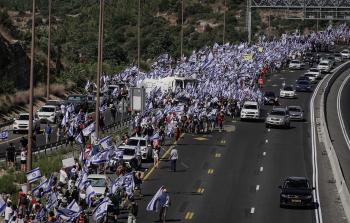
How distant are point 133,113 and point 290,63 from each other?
5467 centimetres

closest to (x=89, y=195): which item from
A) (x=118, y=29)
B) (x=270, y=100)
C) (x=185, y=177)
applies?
(x=185, y=177)

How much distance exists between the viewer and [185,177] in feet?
157

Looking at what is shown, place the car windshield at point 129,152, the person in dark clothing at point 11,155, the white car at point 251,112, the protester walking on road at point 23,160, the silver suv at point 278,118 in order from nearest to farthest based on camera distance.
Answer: the protester walking on road at point 23,160
the person in dark clothing at point 11,155
the car windshield at point 129,152
the silver suv at point 278,118
the white car at point 251,112

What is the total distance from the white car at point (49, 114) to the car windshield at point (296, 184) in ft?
96.5

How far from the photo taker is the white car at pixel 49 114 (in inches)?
2662

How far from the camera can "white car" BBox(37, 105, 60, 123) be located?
67625 mm

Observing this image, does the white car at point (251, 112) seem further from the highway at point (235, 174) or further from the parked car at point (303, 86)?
the parked car at point (303, 86)

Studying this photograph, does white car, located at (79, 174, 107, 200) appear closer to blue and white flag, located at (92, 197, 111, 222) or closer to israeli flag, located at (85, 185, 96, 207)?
israeli flag, located at (85, 185, 96, 207)

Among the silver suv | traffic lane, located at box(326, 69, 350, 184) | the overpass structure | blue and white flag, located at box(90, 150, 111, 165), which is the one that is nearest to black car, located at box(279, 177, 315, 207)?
traffic lane, located at box(326, 69, 350, 184)

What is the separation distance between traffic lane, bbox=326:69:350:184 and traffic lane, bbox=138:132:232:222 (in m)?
7.30

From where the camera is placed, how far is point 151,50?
14362cm

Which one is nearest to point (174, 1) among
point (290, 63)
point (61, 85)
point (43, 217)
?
point (290, 63)

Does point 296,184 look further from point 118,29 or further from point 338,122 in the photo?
point 118,29

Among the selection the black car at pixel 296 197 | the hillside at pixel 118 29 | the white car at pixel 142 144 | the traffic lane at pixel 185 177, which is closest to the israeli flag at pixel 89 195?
the traffic lane at pixel 185 177
